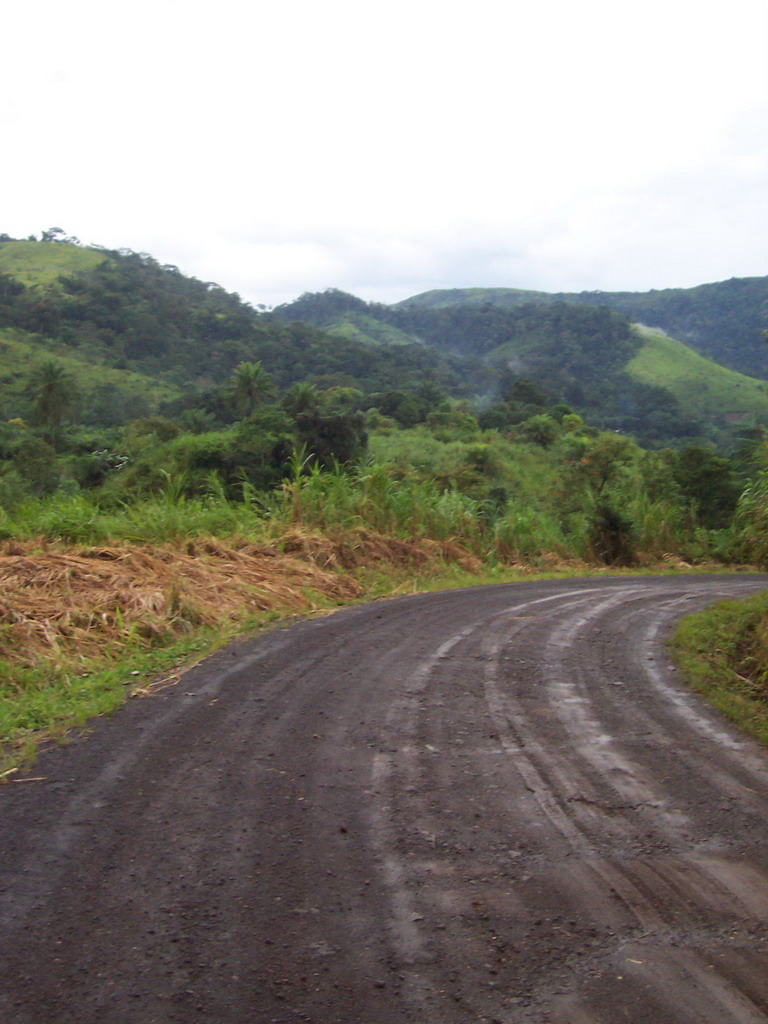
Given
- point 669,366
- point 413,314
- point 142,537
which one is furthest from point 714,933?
point 413,314

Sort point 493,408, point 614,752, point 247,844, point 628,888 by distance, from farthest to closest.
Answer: point 493,408 < point 614,752 < point 247,844 < point 628,888

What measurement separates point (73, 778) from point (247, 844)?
1.25 m

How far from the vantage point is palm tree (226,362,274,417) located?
52531 mm

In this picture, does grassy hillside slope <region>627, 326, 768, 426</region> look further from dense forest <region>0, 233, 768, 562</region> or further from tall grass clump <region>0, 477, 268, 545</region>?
tall grass clump <region>0, 477, 268, 545</region>

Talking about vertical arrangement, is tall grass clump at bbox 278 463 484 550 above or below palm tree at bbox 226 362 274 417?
below

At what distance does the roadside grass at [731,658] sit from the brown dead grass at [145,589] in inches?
160

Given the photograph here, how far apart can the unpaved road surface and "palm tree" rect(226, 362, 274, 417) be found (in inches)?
1891

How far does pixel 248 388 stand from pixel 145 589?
152 ft

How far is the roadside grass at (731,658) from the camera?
567cm

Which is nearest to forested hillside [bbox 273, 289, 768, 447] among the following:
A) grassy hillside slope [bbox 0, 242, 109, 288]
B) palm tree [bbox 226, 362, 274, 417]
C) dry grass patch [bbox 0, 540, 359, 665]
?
palm tree [bbox 226, 362, 274, 417]

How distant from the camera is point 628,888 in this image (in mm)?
3186

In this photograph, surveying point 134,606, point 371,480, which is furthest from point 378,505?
point 134,606

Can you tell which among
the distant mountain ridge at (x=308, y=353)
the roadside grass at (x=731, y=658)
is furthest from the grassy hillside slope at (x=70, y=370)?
the roadside grass at (x=731, y=658)

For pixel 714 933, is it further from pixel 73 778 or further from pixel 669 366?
pixel 669 366
